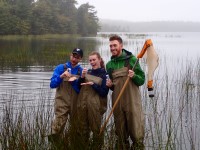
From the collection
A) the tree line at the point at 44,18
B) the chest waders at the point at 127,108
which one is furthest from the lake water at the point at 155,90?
the tree line at the point at 44,18

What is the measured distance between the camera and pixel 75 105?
18.3 feet

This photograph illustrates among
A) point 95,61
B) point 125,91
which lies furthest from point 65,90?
point 125,91

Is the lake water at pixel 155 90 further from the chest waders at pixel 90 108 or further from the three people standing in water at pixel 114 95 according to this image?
the chest waders at pixel 90 108

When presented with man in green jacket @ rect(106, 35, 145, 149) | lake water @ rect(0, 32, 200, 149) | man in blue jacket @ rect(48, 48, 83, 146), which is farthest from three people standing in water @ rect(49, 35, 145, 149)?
lake water @ rect(0, 32, 200, 149)

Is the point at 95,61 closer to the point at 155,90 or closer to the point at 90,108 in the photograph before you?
the point at 90,108

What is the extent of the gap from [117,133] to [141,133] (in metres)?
0.42

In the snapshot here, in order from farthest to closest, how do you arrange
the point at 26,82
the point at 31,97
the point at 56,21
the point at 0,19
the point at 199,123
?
1. the point at 56,21
2. the point at 0,19
3. the point at 26,82
4. the point at 31,97
5. the point at 199,123

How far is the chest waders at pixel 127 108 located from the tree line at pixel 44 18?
57.3 meters

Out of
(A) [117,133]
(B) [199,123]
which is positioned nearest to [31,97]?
(B) [199,123]

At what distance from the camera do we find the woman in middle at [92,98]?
5234 mm

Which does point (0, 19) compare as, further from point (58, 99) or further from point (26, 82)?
point (58, 99)

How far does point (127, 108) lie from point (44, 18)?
74.9 m

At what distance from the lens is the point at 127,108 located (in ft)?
17.3

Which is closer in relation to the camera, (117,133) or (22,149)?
(22,149)
